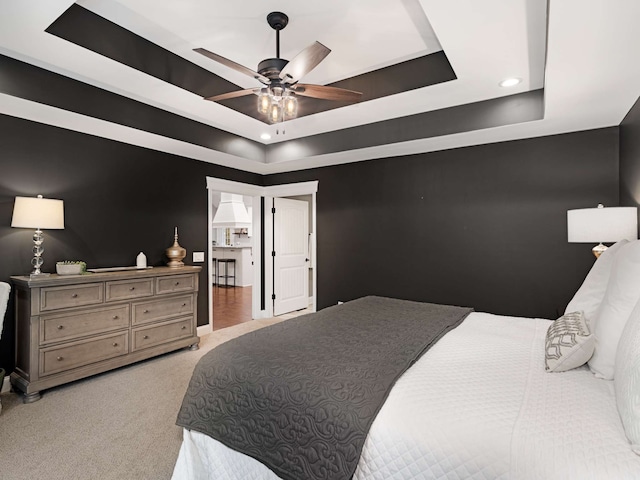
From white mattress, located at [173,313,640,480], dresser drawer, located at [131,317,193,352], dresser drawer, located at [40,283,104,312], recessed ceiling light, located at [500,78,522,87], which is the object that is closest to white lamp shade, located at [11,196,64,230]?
dresser drawer, located at [40,283,104,312]

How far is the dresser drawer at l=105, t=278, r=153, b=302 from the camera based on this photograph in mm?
3283

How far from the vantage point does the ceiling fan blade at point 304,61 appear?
7.08 ft

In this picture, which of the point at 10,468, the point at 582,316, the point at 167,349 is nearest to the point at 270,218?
the point at 167,349

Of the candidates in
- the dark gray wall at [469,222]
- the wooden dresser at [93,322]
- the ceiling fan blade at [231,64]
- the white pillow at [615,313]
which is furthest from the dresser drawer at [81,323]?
the white pillow at [615,313]

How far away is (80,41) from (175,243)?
2.25m

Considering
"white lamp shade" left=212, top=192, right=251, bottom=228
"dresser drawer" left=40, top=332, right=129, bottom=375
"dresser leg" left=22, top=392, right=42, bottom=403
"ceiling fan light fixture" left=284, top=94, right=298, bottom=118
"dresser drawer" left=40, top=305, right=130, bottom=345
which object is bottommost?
"dresser leg" left=22, top=392, right=42, bottom=403

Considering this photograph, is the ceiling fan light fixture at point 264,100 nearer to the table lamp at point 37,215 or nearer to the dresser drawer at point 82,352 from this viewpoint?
the table lamp at point 37,215

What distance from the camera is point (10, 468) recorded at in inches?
78.7

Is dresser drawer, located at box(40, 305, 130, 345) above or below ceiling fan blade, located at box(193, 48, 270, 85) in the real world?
below

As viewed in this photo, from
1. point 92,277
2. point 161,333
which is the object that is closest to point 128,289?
point 92,277

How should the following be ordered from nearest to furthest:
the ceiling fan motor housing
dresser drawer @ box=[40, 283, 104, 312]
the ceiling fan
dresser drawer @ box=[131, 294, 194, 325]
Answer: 1. the ceiling fan
2. the ceiling fan motor housing
3. dresser drawer @ box=[40, 283, 104, 312]
4. dresser drawer @ box=[131, 294, 194, 325]

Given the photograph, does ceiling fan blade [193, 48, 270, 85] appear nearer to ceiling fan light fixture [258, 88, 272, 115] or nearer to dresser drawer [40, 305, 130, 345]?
ceiling fan light fixture [258, 88, 272, 115]

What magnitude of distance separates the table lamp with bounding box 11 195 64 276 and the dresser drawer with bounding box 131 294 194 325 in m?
0.87

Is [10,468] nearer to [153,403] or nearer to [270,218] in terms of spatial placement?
[153,403]
